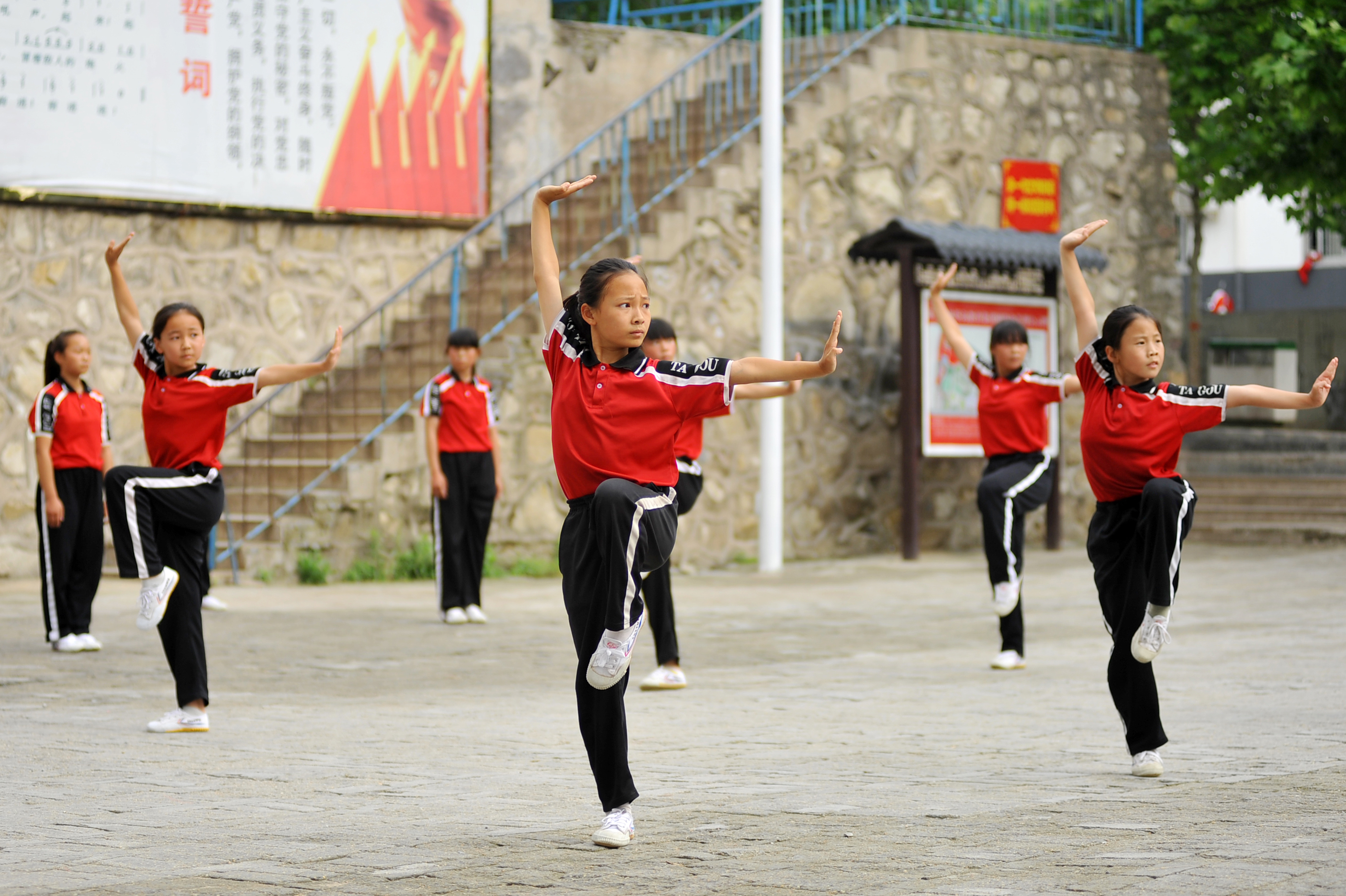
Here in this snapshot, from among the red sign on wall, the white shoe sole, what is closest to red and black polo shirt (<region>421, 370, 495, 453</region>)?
the white shoe sole

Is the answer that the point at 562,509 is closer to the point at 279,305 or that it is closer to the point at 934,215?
the point at 279,305

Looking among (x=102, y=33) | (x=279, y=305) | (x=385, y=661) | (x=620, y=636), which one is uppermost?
(x=102, y=33)

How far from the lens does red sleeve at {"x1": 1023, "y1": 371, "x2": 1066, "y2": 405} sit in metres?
9.10

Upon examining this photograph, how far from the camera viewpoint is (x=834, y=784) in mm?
5707

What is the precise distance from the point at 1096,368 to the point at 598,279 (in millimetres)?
2161

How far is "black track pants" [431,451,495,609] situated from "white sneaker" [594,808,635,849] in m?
6.65

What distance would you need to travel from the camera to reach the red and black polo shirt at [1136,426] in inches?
236

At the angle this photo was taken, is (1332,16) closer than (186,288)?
No

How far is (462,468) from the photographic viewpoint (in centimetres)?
1157

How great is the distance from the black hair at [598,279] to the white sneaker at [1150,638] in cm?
221

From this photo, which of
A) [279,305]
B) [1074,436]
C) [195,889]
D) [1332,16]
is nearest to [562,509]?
[279,305]

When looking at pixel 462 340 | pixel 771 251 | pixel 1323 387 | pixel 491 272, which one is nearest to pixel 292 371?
Result: pixel 1323 387

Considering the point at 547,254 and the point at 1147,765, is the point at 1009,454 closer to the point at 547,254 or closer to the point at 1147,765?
the point at 1147,765

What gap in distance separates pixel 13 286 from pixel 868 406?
→ 767 cm
